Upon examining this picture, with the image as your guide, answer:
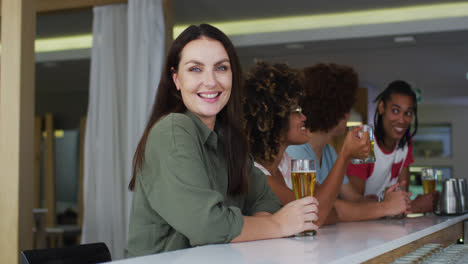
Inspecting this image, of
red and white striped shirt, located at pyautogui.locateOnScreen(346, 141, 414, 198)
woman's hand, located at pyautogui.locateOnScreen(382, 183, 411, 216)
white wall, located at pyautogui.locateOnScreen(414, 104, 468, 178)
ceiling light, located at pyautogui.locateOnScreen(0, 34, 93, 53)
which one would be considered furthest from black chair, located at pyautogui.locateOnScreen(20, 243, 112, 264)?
white wall, located at pyautogui.locateOnScreen(414, 104, 468, 178)

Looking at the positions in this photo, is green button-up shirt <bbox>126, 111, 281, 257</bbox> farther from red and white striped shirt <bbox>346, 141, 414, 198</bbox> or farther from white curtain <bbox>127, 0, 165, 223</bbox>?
white curtain <bbox>127, 0, 165, 223</bbox>

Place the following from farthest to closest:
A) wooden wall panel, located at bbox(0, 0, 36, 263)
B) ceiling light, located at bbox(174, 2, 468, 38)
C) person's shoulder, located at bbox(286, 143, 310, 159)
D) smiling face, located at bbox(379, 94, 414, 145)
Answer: ceiling light, located at bbox(174, 2, 468, 38) → smiling face, located at bbox(379, 94, 414, 145) → wooden wall panel, located at bbox(0, 0, 36, 263) → person's shoulder, located at bbox(286, 143, 310, 159)

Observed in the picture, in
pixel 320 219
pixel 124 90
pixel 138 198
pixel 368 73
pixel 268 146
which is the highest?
pixel 368 73

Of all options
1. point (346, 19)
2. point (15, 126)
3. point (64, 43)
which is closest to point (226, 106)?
point (15, 126)

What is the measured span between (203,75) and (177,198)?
414 mm

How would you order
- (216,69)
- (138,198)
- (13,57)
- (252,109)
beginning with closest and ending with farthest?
(138,198)
(216,69)
(252,109)
(13,57)

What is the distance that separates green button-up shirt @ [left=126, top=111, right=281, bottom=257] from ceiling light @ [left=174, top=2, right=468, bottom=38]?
4514mm

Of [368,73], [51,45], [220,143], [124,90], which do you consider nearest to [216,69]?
[220,143]

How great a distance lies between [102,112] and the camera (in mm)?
4277

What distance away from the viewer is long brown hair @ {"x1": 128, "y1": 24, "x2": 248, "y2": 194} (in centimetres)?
151

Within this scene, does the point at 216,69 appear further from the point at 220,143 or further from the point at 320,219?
the point at 320,219

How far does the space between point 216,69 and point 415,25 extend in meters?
4.45

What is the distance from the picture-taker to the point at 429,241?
1868 mm

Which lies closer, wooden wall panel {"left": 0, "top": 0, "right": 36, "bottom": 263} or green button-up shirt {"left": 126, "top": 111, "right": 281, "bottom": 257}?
green button-up shirt {"left": 126, "top": 111, "right": 281, "bottom": 257}
